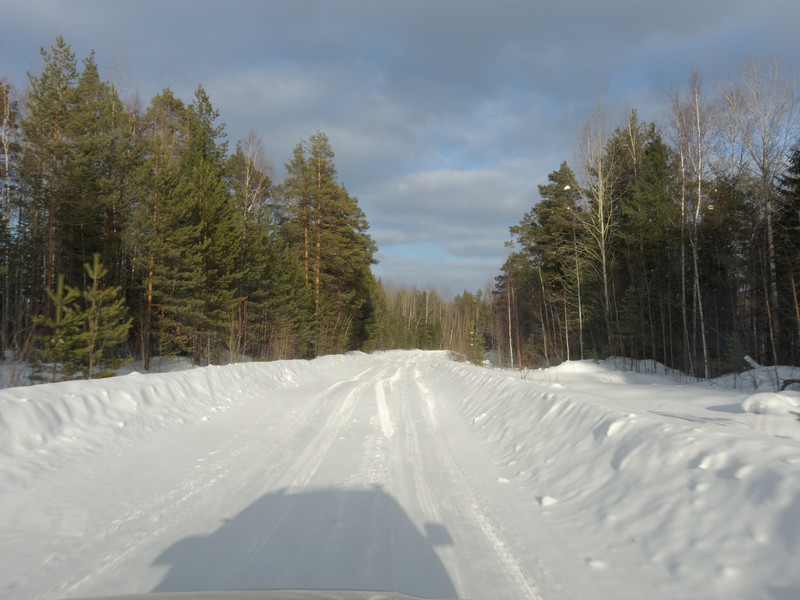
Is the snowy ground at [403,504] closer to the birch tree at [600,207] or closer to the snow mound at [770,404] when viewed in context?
the snow mound at [770,404]

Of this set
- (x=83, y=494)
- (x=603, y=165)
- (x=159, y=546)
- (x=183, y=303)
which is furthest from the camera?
(x=603, y=165)

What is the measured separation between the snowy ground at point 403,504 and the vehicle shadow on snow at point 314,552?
2 centimetres

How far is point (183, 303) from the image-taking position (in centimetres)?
1800

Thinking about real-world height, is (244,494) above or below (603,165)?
below

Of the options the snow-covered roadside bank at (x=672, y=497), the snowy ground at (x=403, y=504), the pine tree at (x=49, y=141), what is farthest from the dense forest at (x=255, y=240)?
the snow-covered roadside bank at (x=672, y=497)

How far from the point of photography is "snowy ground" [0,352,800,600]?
2730 millimetres

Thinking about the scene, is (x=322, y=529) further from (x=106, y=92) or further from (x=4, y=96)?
(x=4, y=96)

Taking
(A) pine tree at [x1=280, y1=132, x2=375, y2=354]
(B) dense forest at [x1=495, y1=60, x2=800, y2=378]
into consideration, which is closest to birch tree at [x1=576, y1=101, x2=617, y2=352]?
(B) dense forest at [x1=495, y1=60, x2=800, y2=378]

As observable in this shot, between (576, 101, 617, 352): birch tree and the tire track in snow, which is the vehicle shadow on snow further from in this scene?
(576, 101, 617, 352): birch tree

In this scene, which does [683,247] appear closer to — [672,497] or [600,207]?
[600,207]

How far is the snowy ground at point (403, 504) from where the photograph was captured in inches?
107

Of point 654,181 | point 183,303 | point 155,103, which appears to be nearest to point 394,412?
point 183,303

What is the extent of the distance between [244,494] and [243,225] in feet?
68.4

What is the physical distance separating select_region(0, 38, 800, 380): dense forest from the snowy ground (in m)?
5.72
